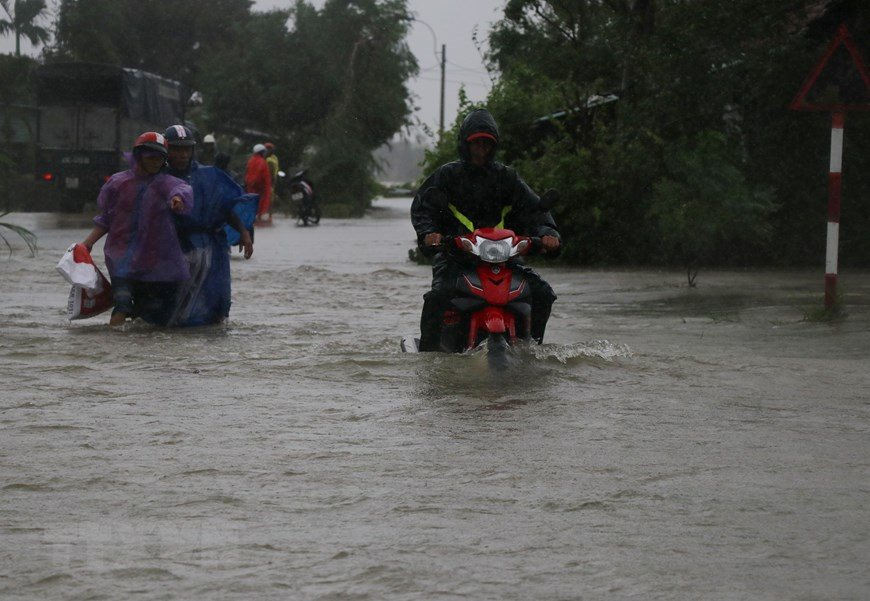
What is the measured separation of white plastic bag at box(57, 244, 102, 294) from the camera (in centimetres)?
1196

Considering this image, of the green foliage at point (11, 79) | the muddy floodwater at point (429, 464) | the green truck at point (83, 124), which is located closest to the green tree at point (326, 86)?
the green truck at point (83, 124)

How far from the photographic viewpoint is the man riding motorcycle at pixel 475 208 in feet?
30.8

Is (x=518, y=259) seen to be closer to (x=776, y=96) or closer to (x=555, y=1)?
(x=776, y=96)

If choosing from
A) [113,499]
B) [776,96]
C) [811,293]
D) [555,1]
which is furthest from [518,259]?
[555,1]

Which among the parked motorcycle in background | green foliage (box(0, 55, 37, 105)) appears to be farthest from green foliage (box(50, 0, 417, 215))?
green foliage (box(0, 55, 37, 105))

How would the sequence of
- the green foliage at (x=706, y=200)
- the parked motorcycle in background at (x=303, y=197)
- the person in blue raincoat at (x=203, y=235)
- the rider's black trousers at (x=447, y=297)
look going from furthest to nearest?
the parked motorcycle in background at (x=303, y=197), the green foliage at (x=706, y=200), the person in blue raincoat at (x=203, y=235), the rider's black trousers at (x=447, y=297)

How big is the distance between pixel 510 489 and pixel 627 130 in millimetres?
14748

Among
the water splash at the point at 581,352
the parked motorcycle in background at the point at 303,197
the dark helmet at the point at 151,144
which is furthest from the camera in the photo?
the parked motorcycle in background at the point at 303,197

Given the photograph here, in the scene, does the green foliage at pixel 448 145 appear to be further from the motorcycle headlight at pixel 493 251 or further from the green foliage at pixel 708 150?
the motorcycle headlight at pixel 493 251

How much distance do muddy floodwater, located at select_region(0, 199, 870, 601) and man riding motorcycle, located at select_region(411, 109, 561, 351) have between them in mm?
345

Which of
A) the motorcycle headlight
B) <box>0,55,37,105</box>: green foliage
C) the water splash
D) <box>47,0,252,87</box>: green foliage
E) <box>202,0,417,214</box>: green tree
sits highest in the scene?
<box>47,0,252,87</box>: green foliage

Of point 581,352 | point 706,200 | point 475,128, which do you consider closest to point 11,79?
point 475,128

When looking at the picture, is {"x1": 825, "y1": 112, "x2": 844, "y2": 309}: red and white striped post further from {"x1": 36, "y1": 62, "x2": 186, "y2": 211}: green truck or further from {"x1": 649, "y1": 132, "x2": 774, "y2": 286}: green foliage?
{"x1": 36, "y1": 62, "x2": 186, "y2": 211}: green truck

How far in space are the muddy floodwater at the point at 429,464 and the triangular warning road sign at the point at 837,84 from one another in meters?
1.84
